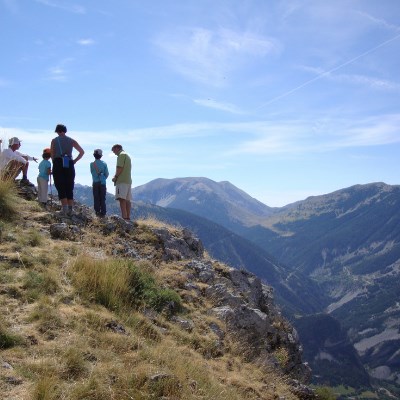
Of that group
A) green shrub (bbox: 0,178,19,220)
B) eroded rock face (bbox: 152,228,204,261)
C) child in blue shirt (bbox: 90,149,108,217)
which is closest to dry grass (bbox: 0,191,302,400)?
green shrub (bbox: 0,178,19,220)

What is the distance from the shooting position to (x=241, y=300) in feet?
40.4

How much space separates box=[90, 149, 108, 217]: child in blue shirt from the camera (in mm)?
14727

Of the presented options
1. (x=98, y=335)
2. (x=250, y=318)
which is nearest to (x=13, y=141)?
(x=250, y=318)

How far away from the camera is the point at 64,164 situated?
12945mm

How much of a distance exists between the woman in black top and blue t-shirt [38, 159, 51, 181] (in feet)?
2.98

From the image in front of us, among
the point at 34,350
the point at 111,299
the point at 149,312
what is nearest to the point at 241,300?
the point at 149,312

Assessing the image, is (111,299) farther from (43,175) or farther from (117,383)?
(43,175)

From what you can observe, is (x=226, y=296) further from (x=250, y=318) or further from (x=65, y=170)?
(x=65, y=170)

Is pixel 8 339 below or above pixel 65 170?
below

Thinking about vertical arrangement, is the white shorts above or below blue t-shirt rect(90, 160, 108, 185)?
below

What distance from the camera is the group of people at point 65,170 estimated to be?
13.0 meters

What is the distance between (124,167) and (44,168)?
8.49 feet

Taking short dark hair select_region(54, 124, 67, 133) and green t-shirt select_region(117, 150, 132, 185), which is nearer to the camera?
short dark hair select_region(54, 124, 67, 133)

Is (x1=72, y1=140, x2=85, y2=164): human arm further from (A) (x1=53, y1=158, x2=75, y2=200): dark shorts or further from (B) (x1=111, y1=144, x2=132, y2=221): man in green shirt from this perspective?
(B) (x1=111, y1=144, x2=132, y2=221): man in green shirt
